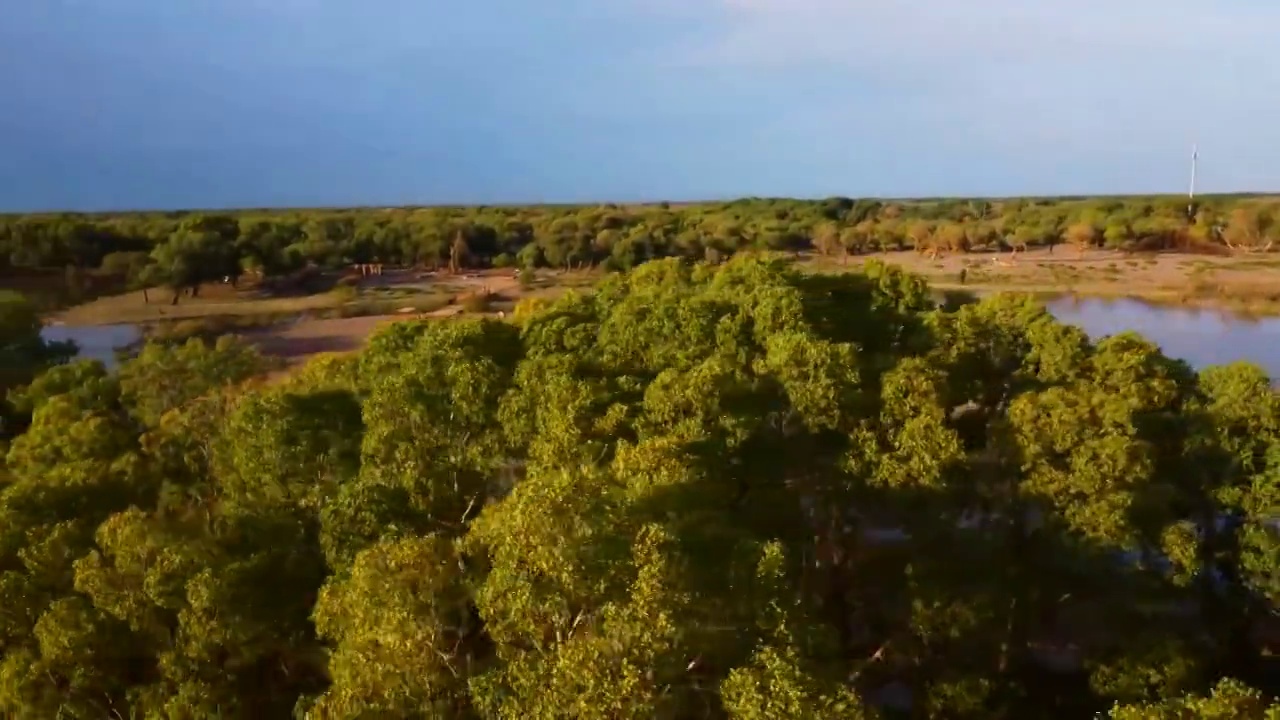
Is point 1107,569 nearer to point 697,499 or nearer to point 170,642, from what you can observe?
point 697,499

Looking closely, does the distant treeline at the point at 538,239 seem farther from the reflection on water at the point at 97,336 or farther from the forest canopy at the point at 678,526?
the forest canopy at the point at 678,526

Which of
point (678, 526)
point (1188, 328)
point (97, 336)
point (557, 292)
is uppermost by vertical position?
point (678, 526)

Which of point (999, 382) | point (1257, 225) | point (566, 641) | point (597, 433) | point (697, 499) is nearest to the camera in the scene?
point (566, 641)

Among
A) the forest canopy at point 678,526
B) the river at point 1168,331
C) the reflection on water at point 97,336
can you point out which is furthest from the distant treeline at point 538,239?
the forest canopy at point 678,526

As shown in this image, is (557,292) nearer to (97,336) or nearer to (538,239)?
(538,239)

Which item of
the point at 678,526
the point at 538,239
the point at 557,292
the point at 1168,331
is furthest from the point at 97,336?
the point at 1168,331

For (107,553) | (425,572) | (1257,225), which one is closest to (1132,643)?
(425,572)

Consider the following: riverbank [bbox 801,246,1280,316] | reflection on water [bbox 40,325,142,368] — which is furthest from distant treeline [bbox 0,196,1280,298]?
reflection on water [bbox 40,325,142,368]
